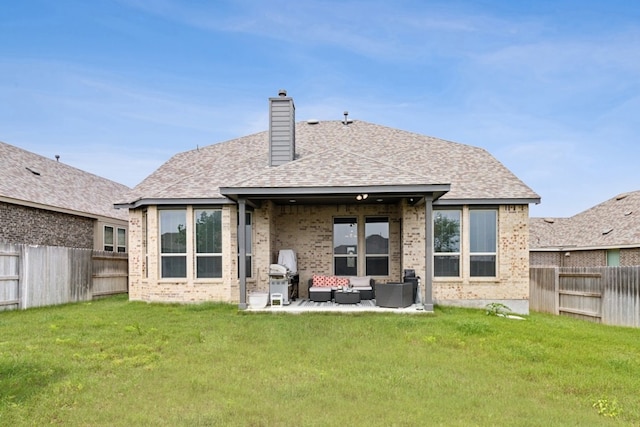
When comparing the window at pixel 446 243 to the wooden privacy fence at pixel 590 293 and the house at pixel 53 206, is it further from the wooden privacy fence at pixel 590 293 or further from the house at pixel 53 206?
the house at pixel 53 206

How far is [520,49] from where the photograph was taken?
1614cm

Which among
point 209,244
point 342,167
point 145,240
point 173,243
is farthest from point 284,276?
point 145,240

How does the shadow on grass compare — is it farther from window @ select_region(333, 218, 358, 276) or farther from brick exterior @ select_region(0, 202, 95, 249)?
brick exterior @ select_region(0, 202, 95, 249)

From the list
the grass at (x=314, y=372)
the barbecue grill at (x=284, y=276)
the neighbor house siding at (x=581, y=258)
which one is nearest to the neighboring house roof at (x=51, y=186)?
the grass at (x=314, y=372)

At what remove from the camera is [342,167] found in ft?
42.7

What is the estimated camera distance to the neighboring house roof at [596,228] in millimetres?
22328

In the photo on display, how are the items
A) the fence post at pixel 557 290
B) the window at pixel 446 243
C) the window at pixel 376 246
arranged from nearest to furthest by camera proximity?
the window at pixel 446 243 < the fence post at pixel 557 290 < the window at pixel 376 246

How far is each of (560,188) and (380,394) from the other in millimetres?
19350

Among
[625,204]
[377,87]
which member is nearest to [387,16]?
[377,87]

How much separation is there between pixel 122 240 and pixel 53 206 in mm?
5330

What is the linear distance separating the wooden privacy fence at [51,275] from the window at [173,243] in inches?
132

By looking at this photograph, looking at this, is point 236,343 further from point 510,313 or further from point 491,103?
point 491,103

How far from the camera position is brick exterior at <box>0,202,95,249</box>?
1598cm

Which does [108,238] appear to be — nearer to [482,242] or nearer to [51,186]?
[51,186]
